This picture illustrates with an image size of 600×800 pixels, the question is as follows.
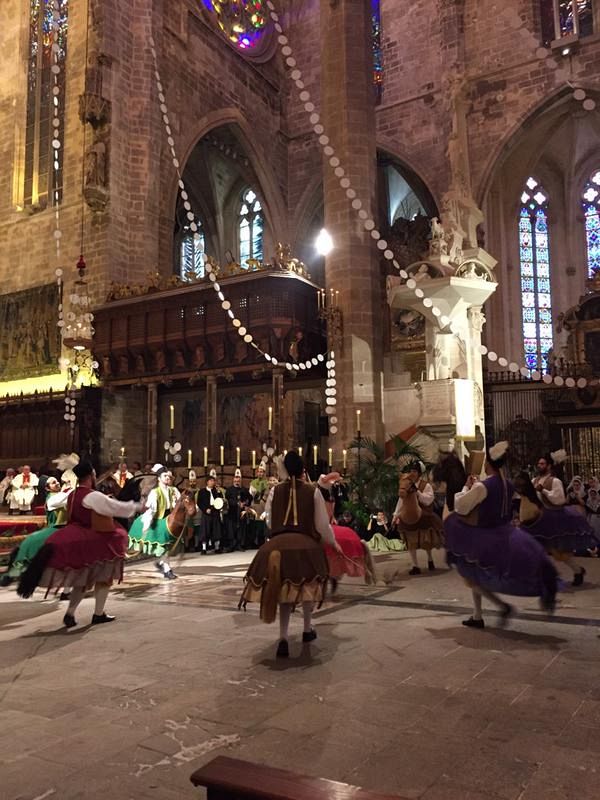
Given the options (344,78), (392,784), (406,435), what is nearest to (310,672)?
(392,784)

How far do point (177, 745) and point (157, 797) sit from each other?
543 mm

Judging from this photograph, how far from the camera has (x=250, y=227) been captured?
28781 mm

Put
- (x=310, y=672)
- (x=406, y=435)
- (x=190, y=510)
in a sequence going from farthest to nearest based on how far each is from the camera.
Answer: (x=406, y=435), (x=190, y=510), (x=310, y=672)

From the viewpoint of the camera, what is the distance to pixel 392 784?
9.32 feet

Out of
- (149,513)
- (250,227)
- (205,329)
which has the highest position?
(250,227)

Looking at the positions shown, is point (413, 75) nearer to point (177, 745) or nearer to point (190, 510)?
point (190, 510)

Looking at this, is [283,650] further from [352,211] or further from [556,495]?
[352,211]

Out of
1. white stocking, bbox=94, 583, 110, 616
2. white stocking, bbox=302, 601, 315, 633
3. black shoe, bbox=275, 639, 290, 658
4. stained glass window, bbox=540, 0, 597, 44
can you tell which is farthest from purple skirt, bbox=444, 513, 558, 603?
stained glass window, bbox=540, 0, 597, 44

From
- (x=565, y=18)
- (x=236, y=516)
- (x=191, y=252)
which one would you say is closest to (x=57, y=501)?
(x=236, y=516)

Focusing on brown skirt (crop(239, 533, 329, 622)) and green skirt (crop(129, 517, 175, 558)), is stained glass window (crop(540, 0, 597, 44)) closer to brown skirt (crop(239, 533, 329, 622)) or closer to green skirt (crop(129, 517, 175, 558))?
green skirt (crop(129, 517, 175, 558))

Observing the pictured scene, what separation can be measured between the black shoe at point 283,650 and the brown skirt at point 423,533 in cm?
443

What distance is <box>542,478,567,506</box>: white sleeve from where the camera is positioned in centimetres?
788

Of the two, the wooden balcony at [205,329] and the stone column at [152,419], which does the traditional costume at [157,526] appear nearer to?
the wooden balcony at [205,329]

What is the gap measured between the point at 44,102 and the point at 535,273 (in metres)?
19.4
